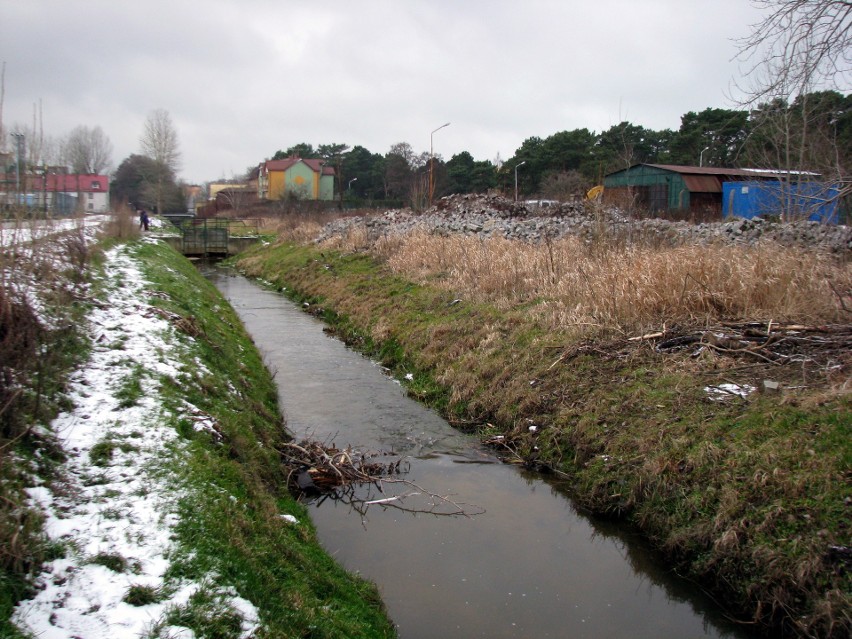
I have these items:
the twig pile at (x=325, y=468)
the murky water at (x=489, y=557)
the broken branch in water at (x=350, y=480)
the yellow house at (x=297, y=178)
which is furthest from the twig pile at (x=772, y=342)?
the yellow house at (x=297, y=178)

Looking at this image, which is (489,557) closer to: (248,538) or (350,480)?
(350,480)

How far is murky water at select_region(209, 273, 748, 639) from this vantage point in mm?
5082

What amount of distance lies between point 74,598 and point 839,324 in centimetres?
795

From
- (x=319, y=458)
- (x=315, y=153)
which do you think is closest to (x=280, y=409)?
(x=319, y=458)

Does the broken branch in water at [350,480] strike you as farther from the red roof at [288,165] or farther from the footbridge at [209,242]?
the red roof at [288,165]

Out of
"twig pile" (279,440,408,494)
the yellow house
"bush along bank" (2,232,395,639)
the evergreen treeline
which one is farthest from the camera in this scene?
the yellow house

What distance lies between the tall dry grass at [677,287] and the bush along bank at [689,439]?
0.50 m

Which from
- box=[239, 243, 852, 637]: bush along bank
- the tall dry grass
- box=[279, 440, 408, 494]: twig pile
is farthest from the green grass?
the tall dry grass

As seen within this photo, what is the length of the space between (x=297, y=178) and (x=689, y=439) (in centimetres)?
7100

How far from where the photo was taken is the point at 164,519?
4254 mm

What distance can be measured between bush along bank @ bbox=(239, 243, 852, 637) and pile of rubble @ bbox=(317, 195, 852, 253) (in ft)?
10.5

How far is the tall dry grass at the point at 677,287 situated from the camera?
8.54 metres

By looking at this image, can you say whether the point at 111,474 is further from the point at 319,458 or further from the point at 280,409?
the point at 280,409

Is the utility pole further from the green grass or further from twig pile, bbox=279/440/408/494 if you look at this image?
twig pile, bbox=279/440/408/494
